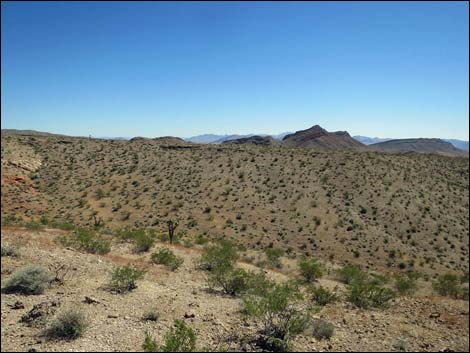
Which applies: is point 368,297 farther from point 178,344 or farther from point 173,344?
point 173,344

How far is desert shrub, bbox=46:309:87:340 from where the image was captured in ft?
26.7

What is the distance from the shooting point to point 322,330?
9219 millimetres

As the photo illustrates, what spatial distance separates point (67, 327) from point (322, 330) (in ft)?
20.2

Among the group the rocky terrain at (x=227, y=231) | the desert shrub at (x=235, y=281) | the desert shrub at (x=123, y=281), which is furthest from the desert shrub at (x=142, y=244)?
the desert shrub at (x=123, y=281)

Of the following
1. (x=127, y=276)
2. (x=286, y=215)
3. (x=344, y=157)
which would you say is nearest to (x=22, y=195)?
(x=286, y=215)

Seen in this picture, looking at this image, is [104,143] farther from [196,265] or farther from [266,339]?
[266,339]

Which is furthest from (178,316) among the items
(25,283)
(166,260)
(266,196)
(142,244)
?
(266,196)

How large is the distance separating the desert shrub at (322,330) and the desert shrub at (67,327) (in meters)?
5.68

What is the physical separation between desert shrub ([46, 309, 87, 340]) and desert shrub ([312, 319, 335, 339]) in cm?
568

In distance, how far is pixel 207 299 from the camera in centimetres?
1179

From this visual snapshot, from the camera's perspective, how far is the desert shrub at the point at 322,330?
9184 mm

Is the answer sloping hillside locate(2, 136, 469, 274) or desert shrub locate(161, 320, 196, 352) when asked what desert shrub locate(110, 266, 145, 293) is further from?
sloping hillside locate(2, 136, 469, 274)

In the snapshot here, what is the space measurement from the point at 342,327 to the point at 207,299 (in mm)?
4290

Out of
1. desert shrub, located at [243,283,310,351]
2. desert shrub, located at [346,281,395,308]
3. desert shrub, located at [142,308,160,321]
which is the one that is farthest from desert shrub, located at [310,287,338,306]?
desert shrub, located at [142,308,160,321]
